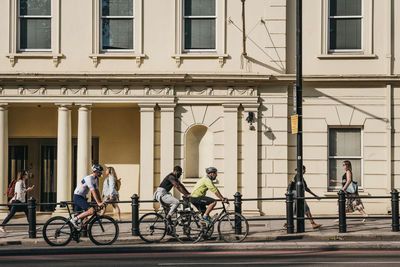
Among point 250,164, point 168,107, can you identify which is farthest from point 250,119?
point 168,107

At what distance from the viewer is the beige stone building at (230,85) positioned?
20.7 m

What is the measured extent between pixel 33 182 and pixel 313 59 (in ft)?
33.8

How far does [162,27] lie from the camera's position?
20906mm

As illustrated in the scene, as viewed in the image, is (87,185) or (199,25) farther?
(199,25)

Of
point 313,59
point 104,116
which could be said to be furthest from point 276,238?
point 104,116

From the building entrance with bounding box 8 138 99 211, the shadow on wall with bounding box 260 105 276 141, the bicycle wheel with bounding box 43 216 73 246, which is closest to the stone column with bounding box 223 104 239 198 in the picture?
the shadow on wall with bounding box 260 105 276 141

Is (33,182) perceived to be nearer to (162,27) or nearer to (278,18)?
(162,27)

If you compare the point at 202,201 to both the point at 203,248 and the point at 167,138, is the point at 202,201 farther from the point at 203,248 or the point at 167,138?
the point at 167,138

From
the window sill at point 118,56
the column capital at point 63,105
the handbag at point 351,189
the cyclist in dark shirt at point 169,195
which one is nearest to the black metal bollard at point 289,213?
the cyclist in dark shirt at point 169,195

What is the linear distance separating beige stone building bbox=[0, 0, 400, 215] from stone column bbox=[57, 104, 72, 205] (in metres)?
0.03

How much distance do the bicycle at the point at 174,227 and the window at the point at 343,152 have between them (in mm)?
6799

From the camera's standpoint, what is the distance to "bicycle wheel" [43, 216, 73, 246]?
15.3 meters

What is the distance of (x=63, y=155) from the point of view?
2084 cm

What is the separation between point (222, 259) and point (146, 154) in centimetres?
790
